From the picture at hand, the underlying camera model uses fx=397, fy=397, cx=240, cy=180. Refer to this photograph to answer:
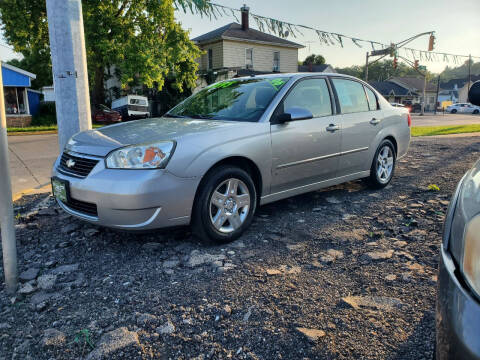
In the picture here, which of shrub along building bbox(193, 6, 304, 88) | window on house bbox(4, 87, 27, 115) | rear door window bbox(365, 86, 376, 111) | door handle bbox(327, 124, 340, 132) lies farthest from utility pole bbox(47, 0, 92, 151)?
shrub along building bbox(193, 6, 304, 88)

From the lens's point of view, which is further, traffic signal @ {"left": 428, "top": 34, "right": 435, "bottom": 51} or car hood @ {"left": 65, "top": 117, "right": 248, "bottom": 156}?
traffic signal @ {"left": 428, "top": 34, "right": 435, "bottom": 51}

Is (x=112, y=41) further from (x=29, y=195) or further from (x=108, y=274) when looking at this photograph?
(x=108, y=274)

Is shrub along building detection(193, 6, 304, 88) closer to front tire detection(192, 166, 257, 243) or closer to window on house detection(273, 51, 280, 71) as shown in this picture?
window on house detection(273, 51, 280, 71)

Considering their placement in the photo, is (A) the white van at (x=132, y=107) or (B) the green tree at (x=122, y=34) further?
(A) the white van at (x=132, y=107)

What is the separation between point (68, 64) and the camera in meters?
4.73

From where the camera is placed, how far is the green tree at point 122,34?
22.0 metres

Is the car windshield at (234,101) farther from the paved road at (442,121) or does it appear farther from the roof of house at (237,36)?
the roof of house at (237,36)

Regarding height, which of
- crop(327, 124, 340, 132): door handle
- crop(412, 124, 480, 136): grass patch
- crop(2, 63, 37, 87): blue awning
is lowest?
crop(412, 124, 480, 136): grass patch

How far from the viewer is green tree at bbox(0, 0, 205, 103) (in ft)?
Result: 72.1

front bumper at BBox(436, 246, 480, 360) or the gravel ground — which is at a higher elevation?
front bumper at BBox(436, 246, 480, 360)

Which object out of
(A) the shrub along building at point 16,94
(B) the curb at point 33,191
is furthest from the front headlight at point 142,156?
(A) the shrub along building at point 16,94

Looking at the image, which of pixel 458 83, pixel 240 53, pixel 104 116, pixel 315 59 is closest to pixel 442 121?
pixel 240 53

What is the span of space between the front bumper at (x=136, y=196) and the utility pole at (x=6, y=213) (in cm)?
61

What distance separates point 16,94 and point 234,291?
2597 cm
